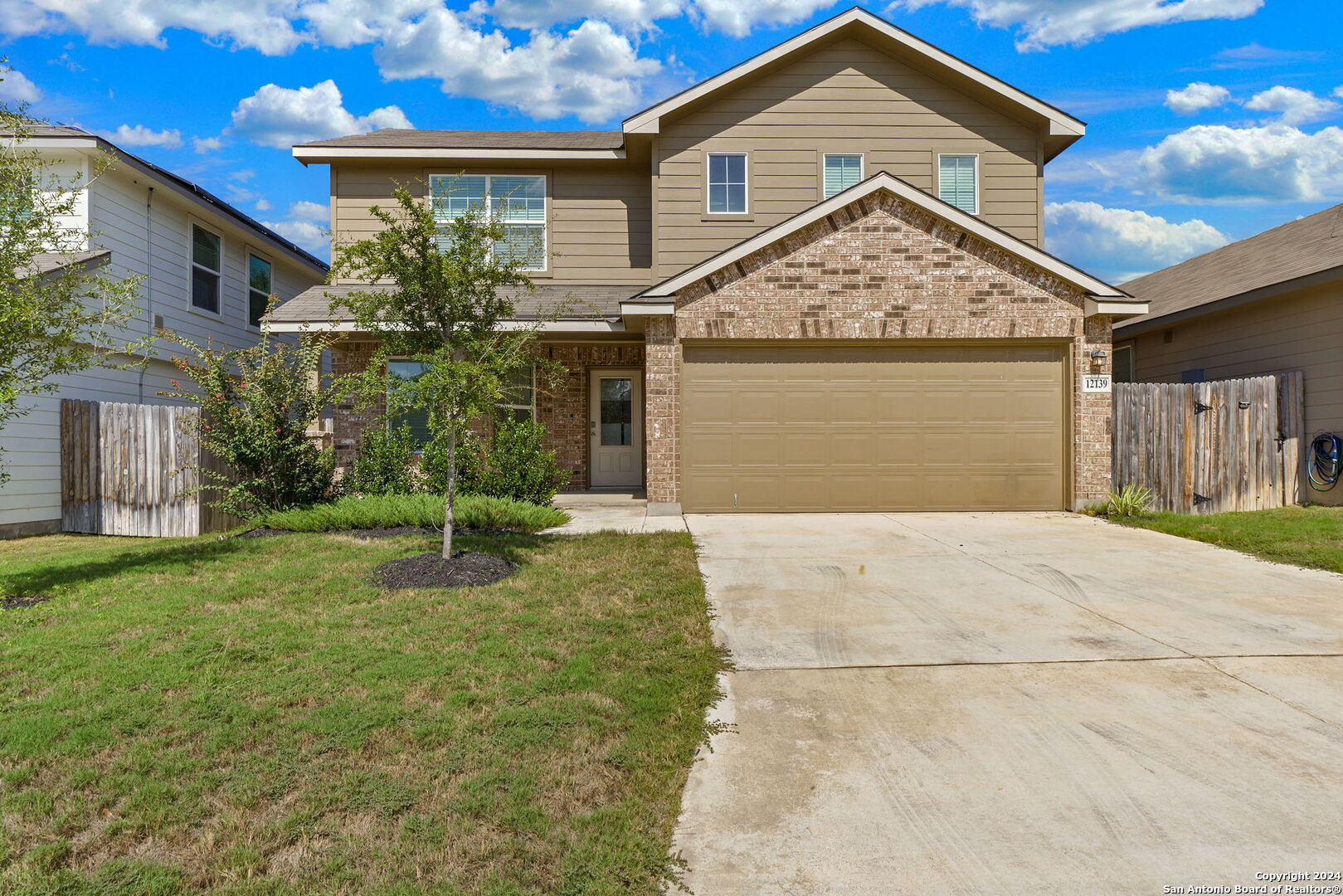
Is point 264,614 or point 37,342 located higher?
point 37,342

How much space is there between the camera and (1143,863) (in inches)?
104

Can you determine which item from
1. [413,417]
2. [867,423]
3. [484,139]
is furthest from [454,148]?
[867,423]

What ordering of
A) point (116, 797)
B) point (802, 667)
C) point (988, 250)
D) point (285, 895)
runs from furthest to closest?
1. point (988, 250)
2. point (802, 667)
3. point (116, 797)
4. point (285, 895)

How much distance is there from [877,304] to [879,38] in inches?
225

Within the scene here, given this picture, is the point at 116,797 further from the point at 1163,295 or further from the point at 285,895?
the point at 1163,295

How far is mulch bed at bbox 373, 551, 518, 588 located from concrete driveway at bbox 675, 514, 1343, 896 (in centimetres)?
220

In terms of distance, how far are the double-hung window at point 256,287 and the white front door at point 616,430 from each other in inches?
333

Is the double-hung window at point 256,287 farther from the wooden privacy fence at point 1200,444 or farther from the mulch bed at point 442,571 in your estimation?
the wooden privacy fence at point 1200,444

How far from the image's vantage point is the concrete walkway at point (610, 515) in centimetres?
973

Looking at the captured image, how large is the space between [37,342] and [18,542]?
471 centimetres

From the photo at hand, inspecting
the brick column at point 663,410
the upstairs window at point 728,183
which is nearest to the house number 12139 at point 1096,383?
the brick column at point 663,410

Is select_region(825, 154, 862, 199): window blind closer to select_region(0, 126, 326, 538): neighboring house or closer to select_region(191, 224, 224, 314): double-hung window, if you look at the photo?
select_region(0, 126, 326, 538): neighboring house

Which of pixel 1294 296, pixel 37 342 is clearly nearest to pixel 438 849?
pixel 37 342

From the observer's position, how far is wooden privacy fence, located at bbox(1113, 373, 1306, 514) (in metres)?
11.3
